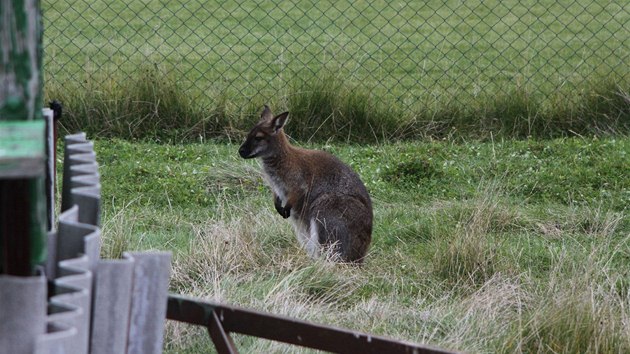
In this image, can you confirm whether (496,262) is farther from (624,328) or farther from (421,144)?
(421,144)

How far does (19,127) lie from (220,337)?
119 cm

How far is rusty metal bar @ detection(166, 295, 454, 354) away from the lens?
9.52 feet

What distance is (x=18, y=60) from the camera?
6.55 ft

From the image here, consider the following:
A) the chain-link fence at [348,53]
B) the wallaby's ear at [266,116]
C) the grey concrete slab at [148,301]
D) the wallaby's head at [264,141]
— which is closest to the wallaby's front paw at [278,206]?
the wallaby's head at [264,141]

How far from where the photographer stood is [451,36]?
13.8m

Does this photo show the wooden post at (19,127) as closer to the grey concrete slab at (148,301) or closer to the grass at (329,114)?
the grey concrete slab at (148,301)

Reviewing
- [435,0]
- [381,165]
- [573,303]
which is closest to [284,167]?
[381,165]

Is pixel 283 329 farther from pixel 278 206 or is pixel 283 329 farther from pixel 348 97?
pixel 348 97

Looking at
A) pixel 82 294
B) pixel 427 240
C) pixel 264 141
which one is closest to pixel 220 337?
pixel 82 294

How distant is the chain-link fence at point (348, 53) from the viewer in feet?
31.9

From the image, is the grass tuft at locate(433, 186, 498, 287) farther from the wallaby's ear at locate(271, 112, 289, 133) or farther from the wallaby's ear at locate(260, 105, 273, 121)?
the wallaby's ear at locate(260, 105, 273, 121)

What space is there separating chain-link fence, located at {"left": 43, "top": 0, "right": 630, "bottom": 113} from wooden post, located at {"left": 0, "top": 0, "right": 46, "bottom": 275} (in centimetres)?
674

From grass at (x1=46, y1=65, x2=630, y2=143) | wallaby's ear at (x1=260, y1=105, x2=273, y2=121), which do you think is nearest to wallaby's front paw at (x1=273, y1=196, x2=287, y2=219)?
wallaby's ear at (x1=260, y1=105, x2=273, y2=121)

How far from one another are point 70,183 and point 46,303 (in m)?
0.59
